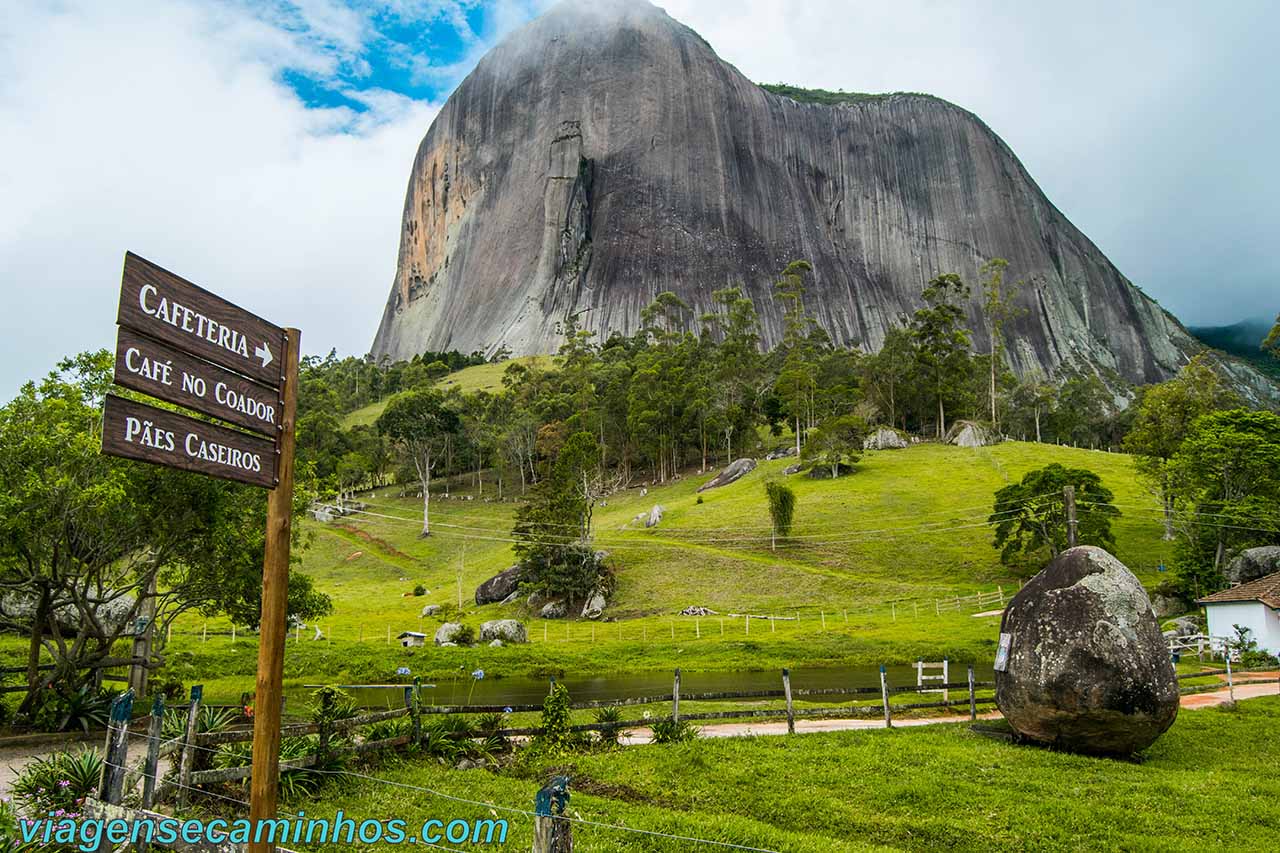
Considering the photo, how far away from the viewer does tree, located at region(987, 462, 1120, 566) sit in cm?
4425

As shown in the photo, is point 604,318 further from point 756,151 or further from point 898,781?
point 898,781

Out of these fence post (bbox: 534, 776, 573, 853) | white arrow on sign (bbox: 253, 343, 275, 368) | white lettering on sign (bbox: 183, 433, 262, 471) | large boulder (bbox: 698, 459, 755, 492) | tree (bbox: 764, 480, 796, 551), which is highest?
large boulder (bbox: 698, 459, 755, 492)

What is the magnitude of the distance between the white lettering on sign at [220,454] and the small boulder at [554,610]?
4215cm

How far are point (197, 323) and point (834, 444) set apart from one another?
66475 mm

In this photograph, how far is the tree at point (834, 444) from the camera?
225 feet

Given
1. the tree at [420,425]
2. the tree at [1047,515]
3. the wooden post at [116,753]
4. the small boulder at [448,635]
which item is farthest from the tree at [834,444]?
the wooden post at [116,753]

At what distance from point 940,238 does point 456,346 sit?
343ft

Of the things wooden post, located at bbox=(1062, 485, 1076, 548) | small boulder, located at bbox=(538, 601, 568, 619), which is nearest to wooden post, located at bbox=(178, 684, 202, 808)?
wooden post, located at bbox=(1062, 485, 1076, 548)

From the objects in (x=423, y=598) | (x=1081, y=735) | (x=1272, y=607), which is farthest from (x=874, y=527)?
(x=1081, y=735)

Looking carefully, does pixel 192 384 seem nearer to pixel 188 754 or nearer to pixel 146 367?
pixel 146 367

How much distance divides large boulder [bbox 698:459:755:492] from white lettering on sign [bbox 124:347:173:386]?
67837 mm

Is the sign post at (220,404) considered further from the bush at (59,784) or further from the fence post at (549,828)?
the bush at (59,784)

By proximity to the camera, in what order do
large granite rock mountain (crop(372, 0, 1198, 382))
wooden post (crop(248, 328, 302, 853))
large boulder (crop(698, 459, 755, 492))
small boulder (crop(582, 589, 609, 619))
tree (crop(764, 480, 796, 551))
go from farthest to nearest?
large granite rock mountain (crop(372, 0, 1198, 382)), large boulder (crop(698, 459, 755, 492)), tree (crop(764, 480, 796, 551)), small boulder (crop(582, 589, 609, 619)), wooden post (crop(248, 328, 302, 853))

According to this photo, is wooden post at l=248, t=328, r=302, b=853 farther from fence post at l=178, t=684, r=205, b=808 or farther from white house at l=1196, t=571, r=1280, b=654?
white house at l=1196, t=571, r=1280, b=654
